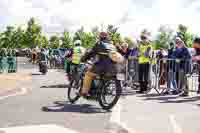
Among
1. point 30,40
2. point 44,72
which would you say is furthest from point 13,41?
point 44,72

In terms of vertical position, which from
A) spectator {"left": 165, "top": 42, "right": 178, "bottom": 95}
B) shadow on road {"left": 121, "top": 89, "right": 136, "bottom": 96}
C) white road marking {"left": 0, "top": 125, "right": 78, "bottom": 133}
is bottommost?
white road marking {"left": 0, "top": 125, "right": 78, "bottom": 133}

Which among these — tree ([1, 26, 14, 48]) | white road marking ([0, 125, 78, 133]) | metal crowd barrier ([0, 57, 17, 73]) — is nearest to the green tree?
tree ([1, 26, 14, 48])

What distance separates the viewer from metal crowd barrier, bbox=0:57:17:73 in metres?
28.4

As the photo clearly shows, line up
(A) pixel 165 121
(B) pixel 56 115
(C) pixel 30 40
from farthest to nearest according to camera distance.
Result: (C) pixel 30 40, (B) pixel 56 115, (A) pixel 165 121

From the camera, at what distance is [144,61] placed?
46.4 feet

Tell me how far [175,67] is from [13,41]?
9052 cm

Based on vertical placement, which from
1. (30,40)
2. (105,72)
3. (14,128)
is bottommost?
(14,128)

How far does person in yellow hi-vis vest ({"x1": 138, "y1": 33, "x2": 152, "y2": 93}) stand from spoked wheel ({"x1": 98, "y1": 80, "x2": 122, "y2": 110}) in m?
3.67

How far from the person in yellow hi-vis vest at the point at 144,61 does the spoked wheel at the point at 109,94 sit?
3672 mm

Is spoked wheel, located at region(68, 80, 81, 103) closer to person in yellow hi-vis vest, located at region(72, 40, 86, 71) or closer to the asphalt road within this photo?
the asphalt road

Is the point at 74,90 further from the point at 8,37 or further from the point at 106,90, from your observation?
the point at 8,37

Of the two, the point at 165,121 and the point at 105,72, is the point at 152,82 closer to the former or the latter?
the point at 105,72

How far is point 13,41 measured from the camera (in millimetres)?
101812

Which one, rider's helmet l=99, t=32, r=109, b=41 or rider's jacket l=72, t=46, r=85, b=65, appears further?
rider's jacket l=72, t=46, r=85, b=65
